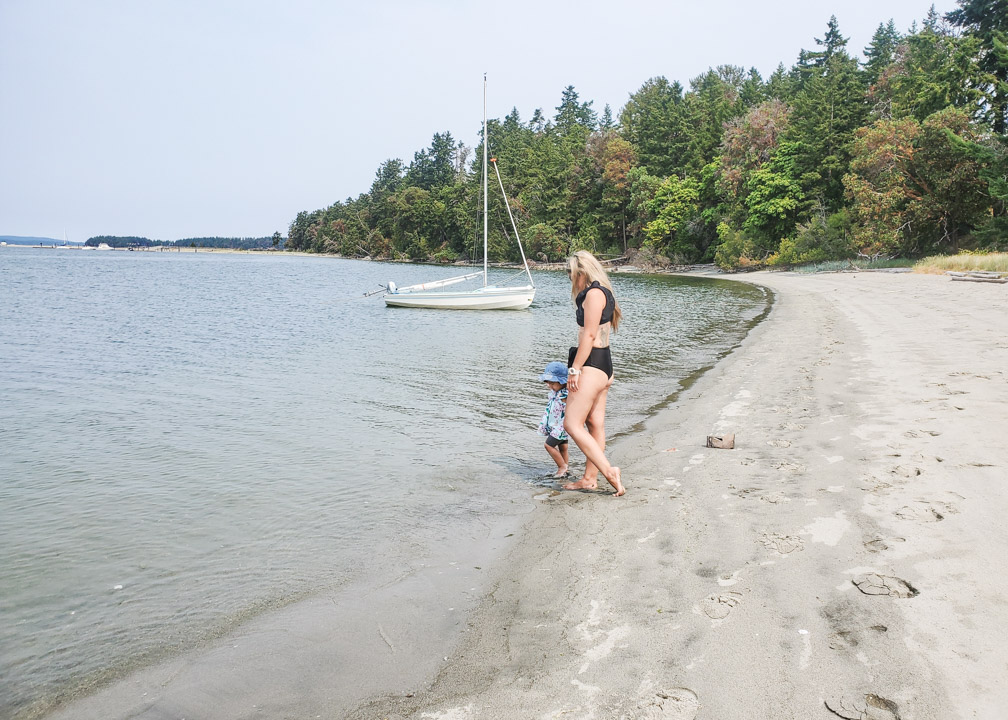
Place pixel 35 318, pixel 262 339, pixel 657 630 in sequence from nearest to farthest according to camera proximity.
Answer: pixel 657 630
pixel 262 339
pixel 35 318

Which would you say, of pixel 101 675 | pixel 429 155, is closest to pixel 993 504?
pixel 101 675

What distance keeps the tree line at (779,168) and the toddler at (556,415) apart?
3549 cm

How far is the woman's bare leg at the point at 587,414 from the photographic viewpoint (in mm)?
5773

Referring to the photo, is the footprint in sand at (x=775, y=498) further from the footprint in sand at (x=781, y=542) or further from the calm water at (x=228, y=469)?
the calm water at (x=228, y=469)

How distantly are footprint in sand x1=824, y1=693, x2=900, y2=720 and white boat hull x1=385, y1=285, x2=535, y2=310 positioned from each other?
2990 cm

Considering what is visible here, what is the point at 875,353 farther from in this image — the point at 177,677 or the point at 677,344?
the point at 177,677

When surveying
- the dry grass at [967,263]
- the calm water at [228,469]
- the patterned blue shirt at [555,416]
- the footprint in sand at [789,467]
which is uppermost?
the dry grass at [967,263]

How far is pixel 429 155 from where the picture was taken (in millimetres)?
147500

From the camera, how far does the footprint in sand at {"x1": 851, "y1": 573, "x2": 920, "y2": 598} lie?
356 centimetres

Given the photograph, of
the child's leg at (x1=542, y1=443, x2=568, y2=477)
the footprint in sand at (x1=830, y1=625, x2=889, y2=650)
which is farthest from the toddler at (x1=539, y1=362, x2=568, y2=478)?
the footprint in sand at (x1=830, y1=625, x2=889, y2=650)

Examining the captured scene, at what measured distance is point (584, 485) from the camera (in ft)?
20.8

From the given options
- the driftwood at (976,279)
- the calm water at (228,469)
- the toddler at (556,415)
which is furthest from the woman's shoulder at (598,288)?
the driftwood at (976,279)

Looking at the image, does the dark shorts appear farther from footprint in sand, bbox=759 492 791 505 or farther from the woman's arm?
footprint in sand, bbox=759 492 791 505

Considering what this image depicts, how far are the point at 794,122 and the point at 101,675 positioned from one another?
66.7m
